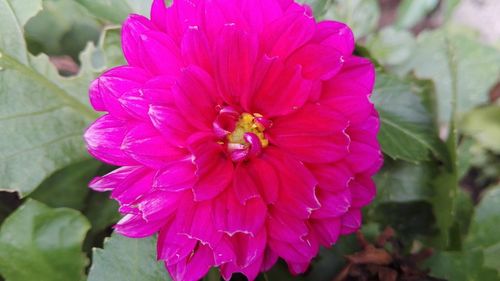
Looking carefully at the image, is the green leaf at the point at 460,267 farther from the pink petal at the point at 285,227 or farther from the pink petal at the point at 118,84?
the pink petal at the point at 118,84

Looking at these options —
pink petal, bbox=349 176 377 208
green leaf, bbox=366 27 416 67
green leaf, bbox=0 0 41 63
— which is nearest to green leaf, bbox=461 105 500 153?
green leaf, bbox=366 27 416 67

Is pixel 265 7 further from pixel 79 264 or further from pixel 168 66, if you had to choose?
pixel 79 264

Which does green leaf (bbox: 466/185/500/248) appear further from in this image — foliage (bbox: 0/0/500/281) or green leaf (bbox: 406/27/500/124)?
green leaf (bbox: 406/27/500/124)

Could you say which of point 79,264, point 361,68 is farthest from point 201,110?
point 79,264

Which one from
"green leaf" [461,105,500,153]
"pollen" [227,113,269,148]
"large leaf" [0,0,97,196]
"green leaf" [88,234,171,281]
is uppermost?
"pollen" [227,113,269,148]

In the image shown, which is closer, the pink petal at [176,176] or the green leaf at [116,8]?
the pink petal at [176,176]

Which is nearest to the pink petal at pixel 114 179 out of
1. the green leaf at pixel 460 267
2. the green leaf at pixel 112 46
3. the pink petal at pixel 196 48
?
the pink petal at pixel 196 48

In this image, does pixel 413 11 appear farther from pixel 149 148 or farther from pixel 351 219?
pixel 149 148
